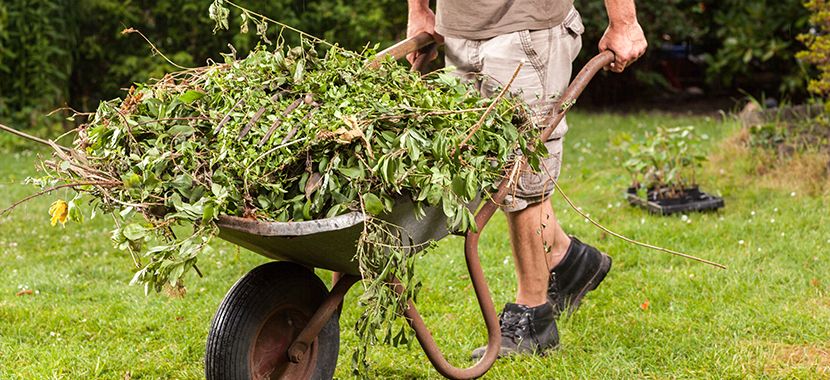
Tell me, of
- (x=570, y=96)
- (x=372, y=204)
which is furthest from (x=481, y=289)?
(x=372, y=204)

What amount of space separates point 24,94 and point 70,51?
501 millimetres

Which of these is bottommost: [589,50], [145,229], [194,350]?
[589,50]

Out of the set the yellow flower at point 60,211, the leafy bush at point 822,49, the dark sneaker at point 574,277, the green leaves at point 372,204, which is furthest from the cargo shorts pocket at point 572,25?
the leafy bush at point 822,49

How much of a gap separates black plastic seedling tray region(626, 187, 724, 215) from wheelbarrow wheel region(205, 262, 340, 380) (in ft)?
8.84

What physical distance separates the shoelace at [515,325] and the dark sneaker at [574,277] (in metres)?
0.23

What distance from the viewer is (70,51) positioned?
26.3 feet

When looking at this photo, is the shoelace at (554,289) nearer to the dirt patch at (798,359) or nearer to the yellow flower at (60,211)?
the dirt patch at (798,359)

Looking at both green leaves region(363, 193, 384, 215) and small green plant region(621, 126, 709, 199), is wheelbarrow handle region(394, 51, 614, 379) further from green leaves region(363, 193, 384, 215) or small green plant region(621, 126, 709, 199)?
small green plant region(621, 126, 709, 199)

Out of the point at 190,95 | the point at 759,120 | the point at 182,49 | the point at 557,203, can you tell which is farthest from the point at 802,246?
the point at 182,49

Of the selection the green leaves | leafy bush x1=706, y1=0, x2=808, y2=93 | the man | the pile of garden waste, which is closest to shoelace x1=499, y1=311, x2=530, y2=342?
the man

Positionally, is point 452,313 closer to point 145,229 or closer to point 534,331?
point 534,331

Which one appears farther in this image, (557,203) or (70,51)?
(70,51)

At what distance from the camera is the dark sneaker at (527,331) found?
3.28 metres

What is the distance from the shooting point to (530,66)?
10.5 ft
